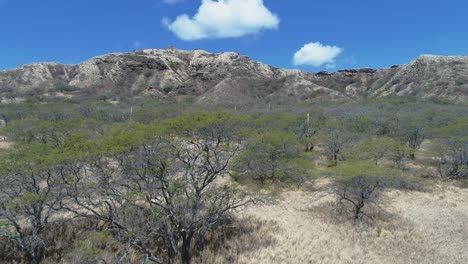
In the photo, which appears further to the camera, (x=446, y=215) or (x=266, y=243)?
(x=446, y=215)

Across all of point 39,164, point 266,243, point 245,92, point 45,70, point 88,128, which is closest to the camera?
point 39,164

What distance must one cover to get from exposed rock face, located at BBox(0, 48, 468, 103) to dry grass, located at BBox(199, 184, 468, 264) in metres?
90.5

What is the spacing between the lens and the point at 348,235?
19125 millimetres

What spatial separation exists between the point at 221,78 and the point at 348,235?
119 m

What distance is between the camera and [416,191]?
2934 centimetres

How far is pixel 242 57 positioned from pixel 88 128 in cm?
11512

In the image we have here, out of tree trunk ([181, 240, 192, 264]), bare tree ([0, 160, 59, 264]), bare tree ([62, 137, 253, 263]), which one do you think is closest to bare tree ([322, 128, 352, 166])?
bare tree ([62, 137, 253, 263])

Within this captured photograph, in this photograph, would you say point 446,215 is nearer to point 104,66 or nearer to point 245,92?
point 245,92

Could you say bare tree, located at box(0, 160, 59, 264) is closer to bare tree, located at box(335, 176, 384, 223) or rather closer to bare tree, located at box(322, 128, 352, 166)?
bare tree, located at box(335, 176, 384, 223)

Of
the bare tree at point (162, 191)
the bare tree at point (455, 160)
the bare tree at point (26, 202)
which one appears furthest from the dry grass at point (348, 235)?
the bare tree at point (455, 160)

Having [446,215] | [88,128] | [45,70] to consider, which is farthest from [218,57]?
[446,215]

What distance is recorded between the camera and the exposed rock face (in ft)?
376

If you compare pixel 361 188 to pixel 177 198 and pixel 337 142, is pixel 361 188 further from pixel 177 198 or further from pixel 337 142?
pixel 337 142

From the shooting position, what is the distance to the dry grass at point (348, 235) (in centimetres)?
1612
